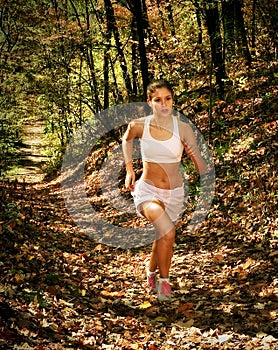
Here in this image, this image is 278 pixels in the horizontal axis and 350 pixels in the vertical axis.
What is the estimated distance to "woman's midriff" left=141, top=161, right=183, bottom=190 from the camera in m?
4.59

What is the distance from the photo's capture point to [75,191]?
1441 centimetres

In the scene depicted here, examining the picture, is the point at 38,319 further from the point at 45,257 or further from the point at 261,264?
the point at 261,264

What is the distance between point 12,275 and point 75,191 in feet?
31.5

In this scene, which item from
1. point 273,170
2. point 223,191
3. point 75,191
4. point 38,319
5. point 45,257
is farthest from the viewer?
point 75,191

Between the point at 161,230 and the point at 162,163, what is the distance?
0.74 metres

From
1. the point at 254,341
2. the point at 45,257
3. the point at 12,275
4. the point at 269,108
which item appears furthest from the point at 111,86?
the point at 254,341

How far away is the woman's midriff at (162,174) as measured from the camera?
459cm

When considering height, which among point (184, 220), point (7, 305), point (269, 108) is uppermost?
point (269, 108)

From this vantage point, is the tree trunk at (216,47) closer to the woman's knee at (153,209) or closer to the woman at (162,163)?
the woman at (162,163)

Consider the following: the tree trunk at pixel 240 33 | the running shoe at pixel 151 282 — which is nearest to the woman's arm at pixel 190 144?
the running shoe at pixel 151 282

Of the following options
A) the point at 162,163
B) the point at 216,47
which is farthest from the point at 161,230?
the point at 216,47

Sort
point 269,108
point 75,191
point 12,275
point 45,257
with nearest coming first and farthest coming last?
point 12,275
point 45,257
point 269,108
point 75,191

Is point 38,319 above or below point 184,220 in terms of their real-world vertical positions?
below

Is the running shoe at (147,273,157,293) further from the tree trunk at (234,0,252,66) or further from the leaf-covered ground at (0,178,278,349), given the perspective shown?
the tree trunk at (234,0,252,66)
